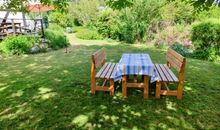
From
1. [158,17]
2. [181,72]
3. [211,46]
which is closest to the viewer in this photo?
[181,72]

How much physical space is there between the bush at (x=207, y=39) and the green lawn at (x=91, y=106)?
368 cm

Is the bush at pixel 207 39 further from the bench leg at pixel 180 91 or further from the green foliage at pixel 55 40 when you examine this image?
the green foliage at pixel 55 40

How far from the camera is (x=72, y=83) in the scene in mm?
6734

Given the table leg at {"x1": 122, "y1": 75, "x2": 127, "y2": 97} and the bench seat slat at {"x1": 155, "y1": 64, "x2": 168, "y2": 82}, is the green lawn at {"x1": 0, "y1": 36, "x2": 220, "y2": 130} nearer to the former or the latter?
the table leg at {"x1": 122, "y1": 75, "x2": 127, "y2": 97}

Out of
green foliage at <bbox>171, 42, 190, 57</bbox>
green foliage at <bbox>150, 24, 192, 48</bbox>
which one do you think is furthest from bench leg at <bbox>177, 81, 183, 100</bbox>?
green foliage at <bbox>150, 24, 192, 48</bbox>

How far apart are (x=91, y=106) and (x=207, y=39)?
821 centimetres

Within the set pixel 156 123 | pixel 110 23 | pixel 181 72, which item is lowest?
pixel 156 123

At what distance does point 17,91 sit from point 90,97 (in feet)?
6.72

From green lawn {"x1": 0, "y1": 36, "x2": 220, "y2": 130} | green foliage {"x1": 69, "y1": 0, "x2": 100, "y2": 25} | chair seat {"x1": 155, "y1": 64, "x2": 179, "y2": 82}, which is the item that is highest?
green foliage {"x1": 69, "y1": 0, "x2": 100, "y2": 25}

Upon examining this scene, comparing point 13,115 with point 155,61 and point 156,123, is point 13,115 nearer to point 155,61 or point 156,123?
point 156,123

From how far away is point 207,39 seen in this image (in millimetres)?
11188

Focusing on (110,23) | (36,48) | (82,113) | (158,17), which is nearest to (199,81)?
(82,113)

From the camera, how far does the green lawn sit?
4352mm

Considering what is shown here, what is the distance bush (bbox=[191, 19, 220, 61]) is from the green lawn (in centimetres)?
368
